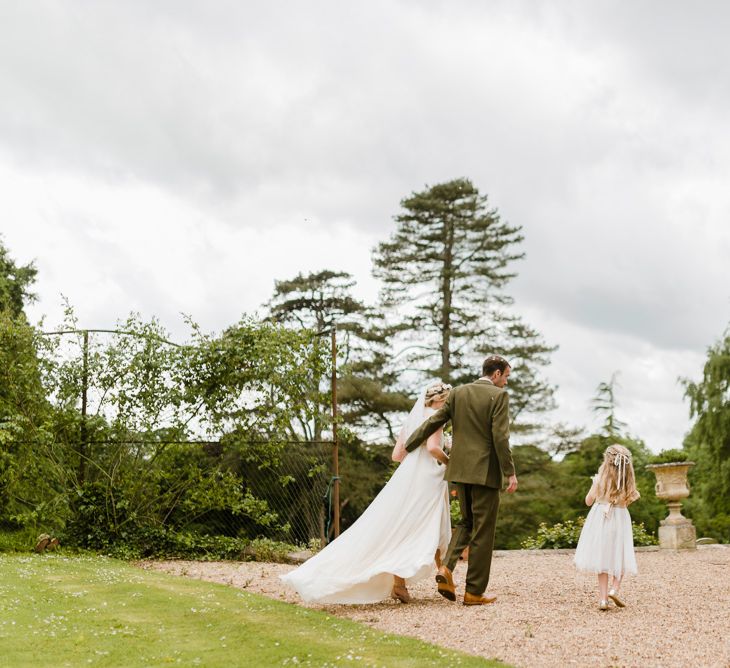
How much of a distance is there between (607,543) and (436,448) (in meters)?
1.50

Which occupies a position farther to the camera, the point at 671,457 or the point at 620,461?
the point at 671,457

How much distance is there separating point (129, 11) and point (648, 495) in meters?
22.8

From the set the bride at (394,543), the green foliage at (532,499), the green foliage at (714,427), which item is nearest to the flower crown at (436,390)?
the bride at (394,543)

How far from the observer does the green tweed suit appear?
259 inches

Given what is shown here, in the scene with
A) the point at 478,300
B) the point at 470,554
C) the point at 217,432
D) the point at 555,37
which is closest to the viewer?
the point at 470,554

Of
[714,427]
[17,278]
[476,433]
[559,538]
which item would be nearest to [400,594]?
[476,433]

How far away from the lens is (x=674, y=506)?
525 inches

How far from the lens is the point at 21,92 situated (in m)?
10.3

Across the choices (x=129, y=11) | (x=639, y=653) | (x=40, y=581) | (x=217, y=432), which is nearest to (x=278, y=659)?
(x=639, y=653)

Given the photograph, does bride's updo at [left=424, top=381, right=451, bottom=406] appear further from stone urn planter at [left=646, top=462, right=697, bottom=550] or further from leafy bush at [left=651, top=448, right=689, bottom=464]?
leafy bush at [left=651, top=448, right=689, bottom=464]

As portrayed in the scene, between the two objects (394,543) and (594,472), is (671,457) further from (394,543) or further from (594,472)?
(594,472)

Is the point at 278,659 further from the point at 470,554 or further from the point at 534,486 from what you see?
the point at 534,486

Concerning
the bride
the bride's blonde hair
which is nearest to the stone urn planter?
the bride's blonde hair

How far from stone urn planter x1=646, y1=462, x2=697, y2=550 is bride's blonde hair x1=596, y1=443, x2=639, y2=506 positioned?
22.0 ft
